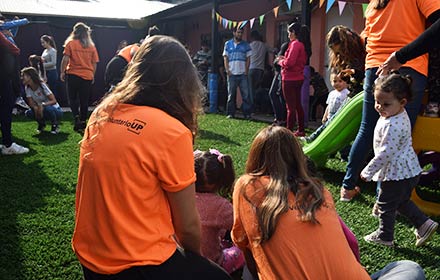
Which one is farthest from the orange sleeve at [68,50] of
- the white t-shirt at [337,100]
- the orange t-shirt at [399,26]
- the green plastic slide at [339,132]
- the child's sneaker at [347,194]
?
the orange t-shirt at [399,26]

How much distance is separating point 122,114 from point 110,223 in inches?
15.4

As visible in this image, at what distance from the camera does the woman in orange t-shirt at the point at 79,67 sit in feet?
24.6

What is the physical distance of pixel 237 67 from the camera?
9.68 m

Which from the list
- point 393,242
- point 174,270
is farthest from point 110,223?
point 393,242

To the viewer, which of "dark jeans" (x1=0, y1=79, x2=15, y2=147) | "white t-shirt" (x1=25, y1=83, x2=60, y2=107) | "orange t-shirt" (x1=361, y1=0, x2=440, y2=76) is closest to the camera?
"orange t-shirt" (x1=361, y1=0, x2=440, y2=76)

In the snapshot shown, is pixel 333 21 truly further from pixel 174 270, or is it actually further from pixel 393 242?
pixel 174 270

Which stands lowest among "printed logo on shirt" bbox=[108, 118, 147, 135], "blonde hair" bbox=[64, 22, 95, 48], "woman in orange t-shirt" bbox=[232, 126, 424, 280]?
"woman in orange t-shirt" bbox=[232, 126, 424, 280]

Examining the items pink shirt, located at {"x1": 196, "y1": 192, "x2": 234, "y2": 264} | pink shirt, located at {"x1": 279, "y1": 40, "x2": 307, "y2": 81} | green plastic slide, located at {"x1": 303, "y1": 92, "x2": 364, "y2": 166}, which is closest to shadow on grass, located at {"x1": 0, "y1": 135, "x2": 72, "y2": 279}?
pink shirt, located at {"x1": 196, "y1": 192, "x2": 234, "y2": 264}

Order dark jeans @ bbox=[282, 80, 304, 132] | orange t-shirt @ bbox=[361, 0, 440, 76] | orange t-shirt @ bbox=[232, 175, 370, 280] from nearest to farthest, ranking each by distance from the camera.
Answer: orange t-shirt @ bbox=[232, 175, 370, 280] → orange t-shirt @ bbox=[361, 0, 440, 76] → dark jeans @ bbox=[282, 80, 304, 132]

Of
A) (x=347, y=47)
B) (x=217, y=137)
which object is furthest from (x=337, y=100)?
(x=217, y=137)

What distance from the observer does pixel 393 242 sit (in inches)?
119

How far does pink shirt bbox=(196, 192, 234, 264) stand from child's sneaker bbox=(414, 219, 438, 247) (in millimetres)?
1296

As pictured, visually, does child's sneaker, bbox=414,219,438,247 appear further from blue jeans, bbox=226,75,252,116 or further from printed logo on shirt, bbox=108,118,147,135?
blue jeans, bbox=226,75,252,116

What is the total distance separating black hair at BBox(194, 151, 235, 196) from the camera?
259 centimetres
